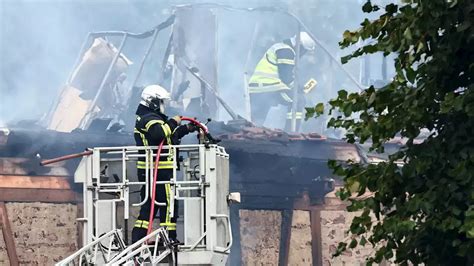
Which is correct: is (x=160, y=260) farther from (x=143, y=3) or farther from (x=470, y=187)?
(x=143, y=3)

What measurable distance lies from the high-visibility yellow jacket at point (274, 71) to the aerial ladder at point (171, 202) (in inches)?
571

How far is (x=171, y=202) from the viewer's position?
24.8ft

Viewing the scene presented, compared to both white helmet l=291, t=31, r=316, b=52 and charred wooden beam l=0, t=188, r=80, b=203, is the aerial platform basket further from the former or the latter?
white helmet l=291, t=31, r=316, b=52

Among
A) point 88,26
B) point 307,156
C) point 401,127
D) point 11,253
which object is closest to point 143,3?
point 88,26

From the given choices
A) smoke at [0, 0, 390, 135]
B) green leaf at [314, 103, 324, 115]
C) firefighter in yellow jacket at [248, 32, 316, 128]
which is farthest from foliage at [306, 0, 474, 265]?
firefighter in yellow jacket at [248, 32, 316, 128]

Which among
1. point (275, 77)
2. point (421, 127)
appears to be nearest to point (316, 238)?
point (275, 77)

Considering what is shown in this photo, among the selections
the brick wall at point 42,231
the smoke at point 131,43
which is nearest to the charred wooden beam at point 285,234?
the smoke at point 131,43

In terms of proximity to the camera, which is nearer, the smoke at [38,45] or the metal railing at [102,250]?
the metal railing at [102,250]

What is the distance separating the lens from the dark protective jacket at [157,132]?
7.66 metres

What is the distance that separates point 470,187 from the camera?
5898 mm

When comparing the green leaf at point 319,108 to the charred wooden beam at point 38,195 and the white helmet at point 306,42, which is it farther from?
the white helmet at point 306,42

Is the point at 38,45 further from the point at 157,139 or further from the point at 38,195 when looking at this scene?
the point at 157,139

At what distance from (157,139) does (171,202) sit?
0.42m

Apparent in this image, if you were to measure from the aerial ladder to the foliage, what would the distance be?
1219mm
